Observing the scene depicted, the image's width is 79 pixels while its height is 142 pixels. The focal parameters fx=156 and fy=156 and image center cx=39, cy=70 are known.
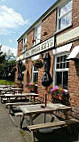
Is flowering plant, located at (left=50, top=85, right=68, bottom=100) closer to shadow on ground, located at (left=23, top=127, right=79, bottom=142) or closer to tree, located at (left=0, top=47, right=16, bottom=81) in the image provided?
shadow on ground, located at (left=23, top=127, right=79, bottom=142)

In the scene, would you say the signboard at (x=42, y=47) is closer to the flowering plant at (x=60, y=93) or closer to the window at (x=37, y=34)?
the window at (x=37, y=34)

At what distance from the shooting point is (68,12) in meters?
7.08

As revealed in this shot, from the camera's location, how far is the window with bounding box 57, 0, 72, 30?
697 centimetres

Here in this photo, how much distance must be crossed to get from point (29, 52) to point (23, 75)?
2286 mm

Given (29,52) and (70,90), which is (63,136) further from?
(29,52)

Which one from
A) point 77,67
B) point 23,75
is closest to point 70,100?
point 77,67

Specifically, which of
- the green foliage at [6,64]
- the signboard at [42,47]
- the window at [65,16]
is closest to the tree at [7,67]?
the green foliage at [6,64]

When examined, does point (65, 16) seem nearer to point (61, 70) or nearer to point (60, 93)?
point (61, 70)

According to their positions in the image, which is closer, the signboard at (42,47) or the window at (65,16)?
the window at (65,16)

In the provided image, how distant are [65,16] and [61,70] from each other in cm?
258

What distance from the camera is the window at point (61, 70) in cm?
678

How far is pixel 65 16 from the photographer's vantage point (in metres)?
7.37

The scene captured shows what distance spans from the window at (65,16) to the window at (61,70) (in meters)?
1.49

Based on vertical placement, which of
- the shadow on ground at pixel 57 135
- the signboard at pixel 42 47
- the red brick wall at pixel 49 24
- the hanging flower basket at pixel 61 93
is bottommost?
the shadow on ground at pixel 57 135
